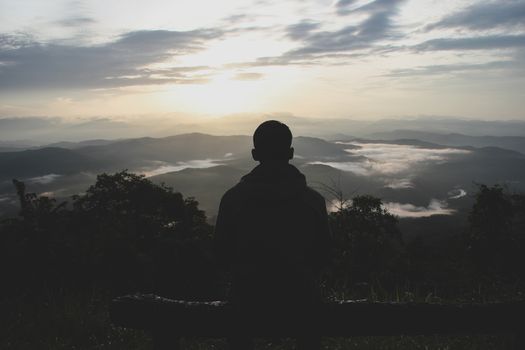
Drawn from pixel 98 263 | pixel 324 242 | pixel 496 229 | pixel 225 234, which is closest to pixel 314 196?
pixel 324 242

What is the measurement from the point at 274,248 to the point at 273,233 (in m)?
0.11

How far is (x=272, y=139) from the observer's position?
320 centimetres

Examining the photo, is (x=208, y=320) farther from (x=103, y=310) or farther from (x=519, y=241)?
(x=519, y=241)

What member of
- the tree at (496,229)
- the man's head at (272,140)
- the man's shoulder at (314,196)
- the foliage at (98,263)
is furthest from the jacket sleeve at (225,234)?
the tree at (496,229)

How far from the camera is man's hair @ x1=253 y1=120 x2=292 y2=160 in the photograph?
3195 mm

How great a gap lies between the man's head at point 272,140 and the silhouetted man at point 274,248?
0.04 feet

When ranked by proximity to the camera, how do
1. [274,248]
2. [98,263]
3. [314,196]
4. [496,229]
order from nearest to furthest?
1. [274,248]
2. [314,196]
3. [98,263]
4. [496,229]

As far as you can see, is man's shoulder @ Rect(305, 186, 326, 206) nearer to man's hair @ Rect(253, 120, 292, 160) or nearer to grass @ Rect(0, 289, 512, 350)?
man's hair @ Rect(253, 120, 292, 160)

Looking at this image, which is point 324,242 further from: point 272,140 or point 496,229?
point 496,229

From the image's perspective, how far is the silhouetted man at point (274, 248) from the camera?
3.01m

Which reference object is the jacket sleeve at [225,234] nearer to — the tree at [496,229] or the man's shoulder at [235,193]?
the man's shoulder at [235,193]

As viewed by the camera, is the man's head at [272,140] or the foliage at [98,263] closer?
the man's head at [272,140]

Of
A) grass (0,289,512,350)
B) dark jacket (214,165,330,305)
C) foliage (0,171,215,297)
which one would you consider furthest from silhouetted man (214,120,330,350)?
foliage (0,171,215,297)

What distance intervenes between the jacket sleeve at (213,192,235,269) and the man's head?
43cm
